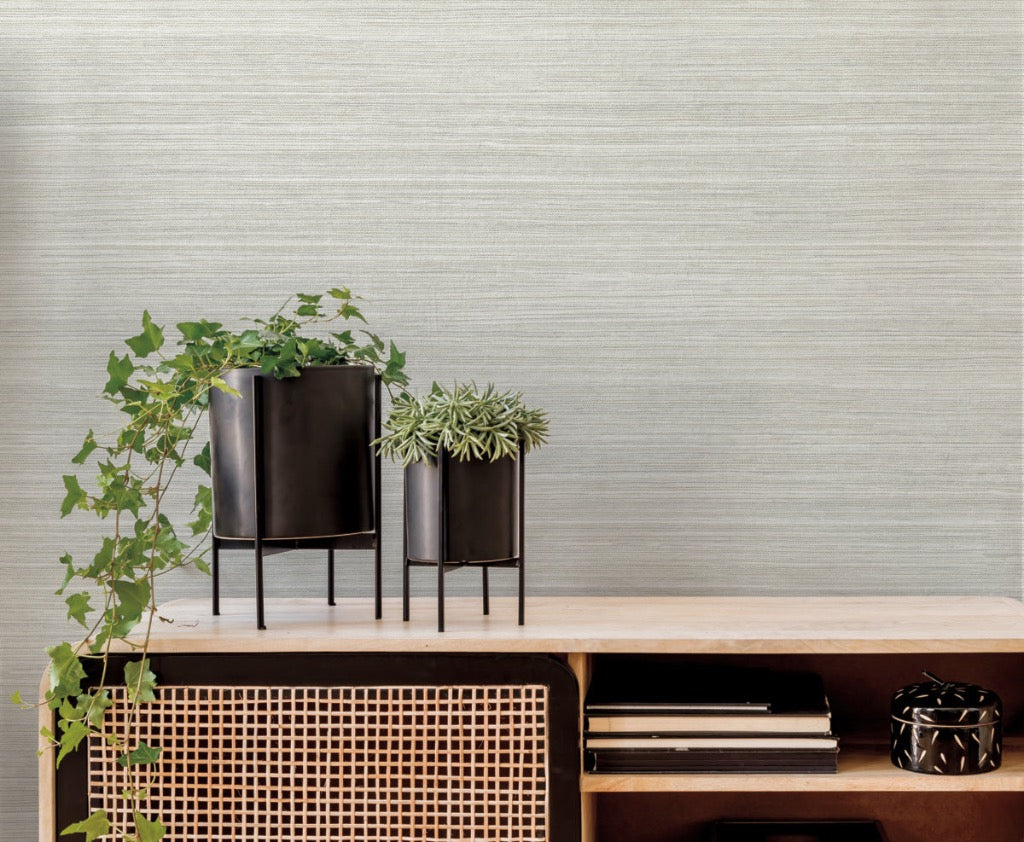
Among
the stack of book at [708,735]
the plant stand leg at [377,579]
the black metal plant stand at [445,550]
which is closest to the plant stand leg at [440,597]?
the black metal plant stand at [445,550]

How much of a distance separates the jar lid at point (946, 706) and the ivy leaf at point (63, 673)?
3.09 feet

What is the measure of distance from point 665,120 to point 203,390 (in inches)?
30.3

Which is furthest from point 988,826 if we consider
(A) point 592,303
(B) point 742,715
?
(A) point 592,303

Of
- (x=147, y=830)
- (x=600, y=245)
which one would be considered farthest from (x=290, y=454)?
(x=600, y=245)

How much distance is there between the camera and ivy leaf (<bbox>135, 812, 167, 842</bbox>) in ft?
3.56

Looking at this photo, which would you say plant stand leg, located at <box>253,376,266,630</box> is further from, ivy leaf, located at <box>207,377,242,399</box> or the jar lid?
the jar lid

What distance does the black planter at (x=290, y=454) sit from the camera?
1.17 meters

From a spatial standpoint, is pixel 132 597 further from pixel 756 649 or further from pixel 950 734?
pixel 950 734

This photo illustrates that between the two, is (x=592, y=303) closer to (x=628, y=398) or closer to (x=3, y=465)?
(x=628, y=398)

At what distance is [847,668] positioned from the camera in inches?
55.9

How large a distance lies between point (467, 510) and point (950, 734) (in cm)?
61

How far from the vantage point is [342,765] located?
114 centimetres

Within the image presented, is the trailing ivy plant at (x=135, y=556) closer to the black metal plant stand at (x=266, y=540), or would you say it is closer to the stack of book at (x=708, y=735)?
the black metal plant stand at (x=266, y=540)

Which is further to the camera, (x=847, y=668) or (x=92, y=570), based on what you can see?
(x=847, y=668)
